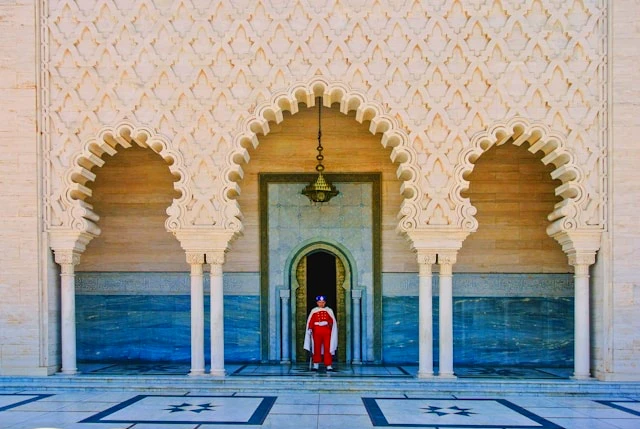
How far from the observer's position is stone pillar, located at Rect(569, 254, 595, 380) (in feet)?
24.3

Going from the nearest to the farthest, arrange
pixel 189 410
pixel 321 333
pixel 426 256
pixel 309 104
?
1. pixel 189 410
2. pixel 426 256
3. pixel 309 104
4. pixel 321 333

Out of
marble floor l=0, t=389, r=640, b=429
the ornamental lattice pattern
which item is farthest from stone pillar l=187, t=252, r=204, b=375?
marble floor l=0, t=389, r=640, b=429

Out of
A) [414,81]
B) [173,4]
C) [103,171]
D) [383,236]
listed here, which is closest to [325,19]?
[414,81]

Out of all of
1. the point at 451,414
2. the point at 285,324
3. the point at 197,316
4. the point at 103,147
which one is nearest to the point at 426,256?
the point at 451,414

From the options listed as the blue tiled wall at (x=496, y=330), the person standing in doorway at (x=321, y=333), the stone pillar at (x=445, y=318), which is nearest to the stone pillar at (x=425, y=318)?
the stone pillar at (x=445, y=318)

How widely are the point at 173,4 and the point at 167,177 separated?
2.34 meters

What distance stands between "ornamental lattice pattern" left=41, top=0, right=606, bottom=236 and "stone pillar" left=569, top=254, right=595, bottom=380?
21.2 inches

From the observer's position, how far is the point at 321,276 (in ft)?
30.4

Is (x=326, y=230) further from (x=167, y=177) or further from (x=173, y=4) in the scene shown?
(x=173, y=4)

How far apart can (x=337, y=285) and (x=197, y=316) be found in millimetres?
2177

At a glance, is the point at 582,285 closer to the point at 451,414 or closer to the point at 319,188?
the point at 451,414

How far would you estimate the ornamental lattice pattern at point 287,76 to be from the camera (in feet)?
24.5

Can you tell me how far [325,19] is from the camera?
7.59 metres

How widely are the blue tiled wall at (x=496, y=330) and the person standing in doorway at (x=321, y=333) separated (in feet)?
2.67
